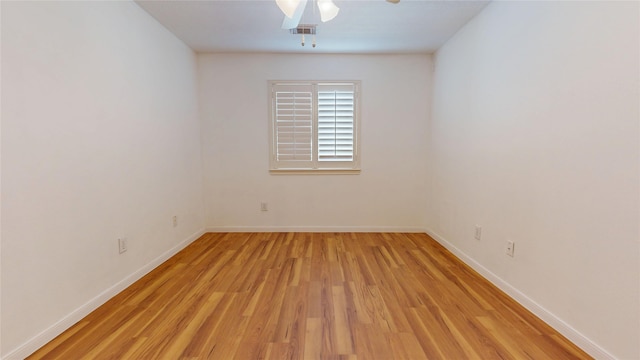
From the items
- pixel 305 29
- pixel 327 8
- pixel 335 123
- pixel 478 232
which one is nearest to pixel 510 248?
pixel 478 232

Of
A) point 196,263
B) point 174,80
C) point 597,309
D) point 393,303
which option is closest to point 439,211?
point 393,303

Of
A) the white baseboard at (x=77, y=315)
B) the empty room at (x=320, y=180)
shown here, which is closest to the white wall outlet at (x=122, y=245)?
the empty room at (x=320, y=180)

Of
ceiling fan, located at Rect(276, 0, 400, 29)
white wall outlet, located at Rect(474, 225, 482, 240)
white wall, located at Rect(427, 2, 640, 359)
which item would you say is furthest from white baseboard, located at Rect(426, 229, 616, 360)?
ceiling fan, located at Rect(276, 0, 400, 29)

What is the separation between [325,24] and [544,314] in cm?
308

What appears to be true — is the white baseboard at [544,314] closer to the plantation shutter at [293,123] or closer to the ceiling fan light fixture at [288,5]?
the plantation shutter at [293,123]

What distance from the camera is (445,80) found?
3.45 meters

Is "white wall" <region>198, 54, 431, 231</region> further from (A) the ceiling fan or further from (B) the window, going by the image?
(A) the ceiling fan

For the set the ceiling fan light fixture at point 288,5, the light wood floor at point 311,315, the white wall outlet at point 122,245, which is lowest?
the light wood floor at point 311,315

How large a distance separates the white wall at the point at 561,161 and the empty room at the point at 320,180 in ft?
0.04

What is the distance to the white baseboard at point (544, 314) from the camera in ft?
5.05

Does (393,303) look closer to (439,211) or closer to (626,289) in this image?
(626,289)

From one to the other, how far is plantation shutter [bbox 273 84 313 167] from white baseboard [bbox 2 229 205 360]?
193 cm

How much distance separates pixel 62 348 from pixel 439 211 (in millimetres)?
3631

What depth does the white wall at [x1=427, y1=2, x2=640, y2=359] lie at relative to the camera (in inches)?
55.5
